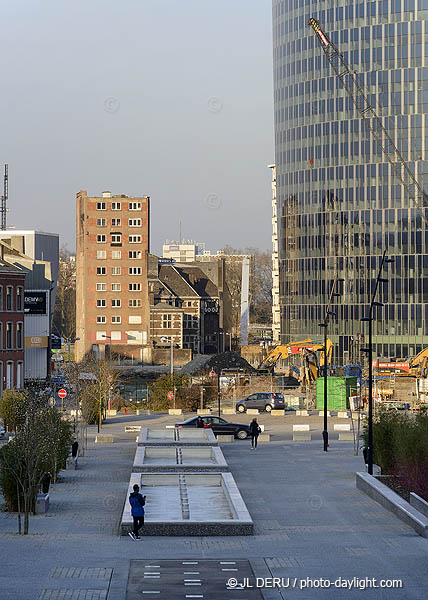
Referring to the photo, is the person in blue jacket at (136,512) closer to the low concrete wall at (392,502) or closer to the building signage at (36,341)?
the low concrete wall at (392,502)

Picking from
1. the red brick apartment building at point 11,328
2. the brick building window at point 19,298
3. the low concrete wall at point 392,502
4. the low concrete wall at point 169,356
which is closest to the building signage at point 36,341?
the red brick apartment building at point 11,328

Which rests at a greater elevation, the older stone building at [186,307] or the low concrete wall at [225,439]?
the older stone building at [186,307]

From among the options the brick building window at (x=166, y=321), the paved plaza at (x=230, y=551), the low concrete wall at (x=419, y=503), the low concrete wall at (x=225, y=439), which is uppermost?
the brick building window at (x=166, y=321)

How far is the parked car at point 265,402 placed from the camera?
3100 inches

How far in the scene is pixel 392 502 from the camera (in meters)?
30.4

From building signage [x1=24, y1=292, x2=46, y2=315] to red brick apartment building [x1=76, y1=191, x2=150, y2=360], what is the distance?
42.6 meters

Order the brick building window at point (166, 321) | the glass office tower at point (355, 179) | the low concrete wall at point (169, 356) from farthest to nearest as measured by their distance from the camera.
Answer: the brick building window at point (166, 321) → the low concrete wall at point (169, 356) → the glass office tower at point (355, 179)

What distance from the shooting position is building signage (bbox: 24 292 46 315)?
98500 millimetres

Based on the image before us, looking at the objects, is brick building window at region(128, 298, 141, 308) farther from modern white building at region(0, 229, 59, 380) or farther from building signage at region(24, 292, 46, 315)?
building signage at region(24, 292, 46, 315)

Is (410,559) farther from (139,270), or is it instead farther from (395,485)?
(139,270)

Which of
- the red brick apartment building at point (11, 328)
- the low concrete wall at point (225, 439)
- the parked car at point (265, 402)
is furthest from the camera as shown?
the parked car at point (265, 402)

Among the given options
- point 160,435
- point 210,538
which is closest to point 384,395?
point 160,435

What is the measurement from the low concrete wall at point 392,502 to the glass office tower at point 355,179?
93.7 m

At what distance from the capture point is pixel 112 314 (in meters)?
143
